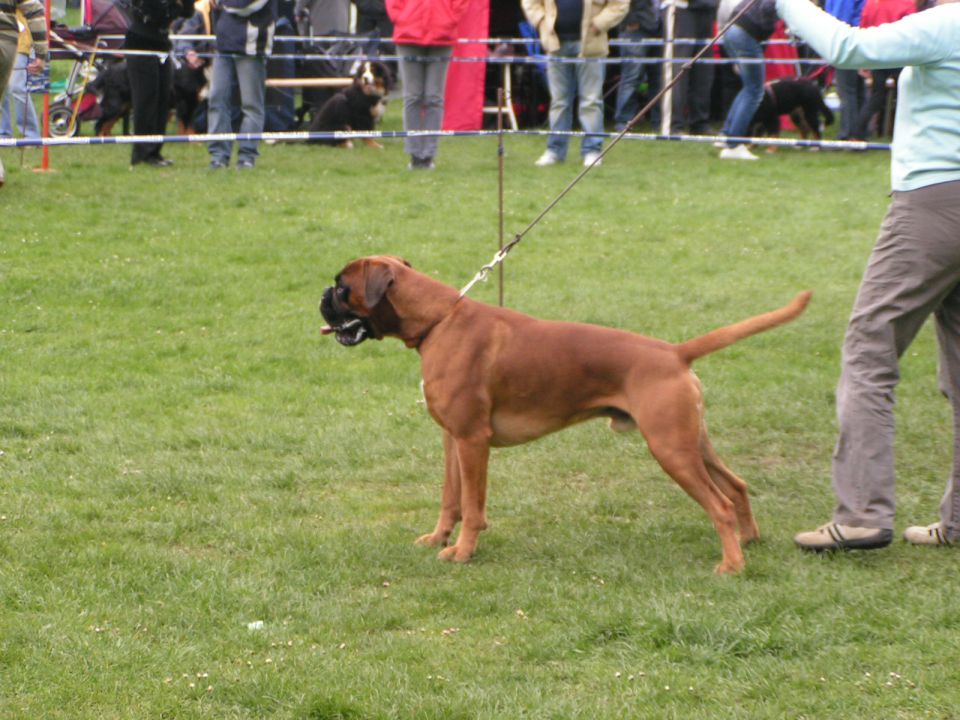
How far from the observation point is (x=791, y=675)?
13.2 feet

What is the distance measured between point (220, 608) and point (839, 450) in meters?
2.42

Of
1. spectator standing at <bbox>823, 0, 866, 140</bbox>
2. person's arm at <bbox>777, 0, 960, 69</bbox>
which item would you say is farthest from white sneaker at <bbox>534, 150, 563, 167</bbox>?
person's arm at <bbox>777, 0, 960, 69</bbox>

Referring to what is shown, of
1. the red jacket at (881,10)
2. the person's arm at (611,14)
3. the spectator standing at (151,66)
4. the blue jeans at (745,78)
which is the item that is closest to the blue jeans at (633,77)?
the blue jeans at (745,78)

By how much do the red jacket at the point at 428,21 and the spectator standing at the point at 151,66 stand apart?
7.54ft

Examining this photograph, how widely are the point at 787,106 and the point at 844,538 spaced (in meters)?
13.2

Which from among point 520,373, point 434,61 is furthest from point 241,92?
point 520,373

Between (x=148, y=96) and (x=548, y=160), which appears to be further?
(x=548, y=160)

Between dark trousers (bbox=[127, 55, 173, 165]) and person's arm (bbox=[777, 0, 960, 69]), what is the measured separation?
10.6 metres

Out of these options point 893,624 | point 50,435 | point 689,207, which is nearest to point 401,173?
point 689,207

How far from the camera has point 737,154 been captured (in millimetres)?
16297

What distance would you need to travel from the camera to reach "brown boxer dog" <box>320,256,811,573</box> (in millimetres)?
4898

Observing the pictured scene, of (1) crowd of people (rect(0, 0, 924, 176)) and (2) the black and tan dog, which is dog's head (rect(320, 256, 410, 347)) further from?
(2) the black and tan dog

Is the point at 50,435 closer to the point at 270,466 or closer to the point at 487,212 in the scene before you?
the point at 270,466

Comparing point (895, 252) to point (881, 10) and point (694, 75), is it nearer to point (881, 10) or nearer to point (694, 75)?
point (881, 10)
